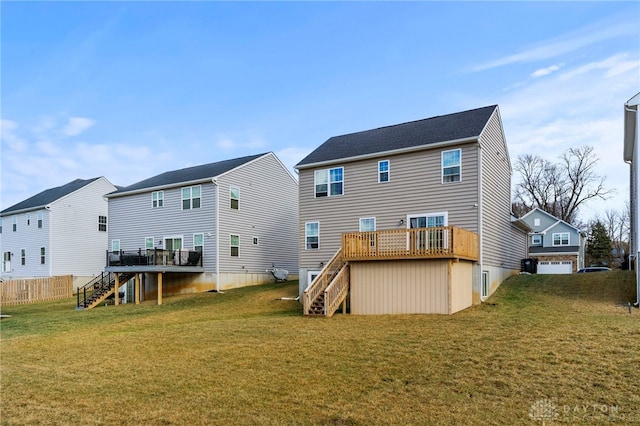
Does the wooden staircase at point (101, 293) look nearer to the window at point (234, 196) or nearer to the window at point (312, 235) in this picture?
the window at point (234, 196)

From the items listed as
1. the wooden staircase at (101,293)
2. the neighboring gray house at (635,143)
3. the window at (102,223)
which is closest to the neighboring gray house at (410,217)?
the neighboring gray house at (635,143)

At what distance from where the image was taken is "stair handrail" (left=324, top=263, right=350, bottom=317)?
14.8 meters

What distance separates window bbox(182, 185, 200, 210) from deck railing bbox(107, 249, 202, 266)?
2597 mm

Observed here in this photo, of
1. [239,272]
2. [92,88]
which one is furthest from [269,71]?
[239,272]

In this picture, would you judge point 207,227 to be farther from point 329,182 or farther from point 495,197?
point 495,197

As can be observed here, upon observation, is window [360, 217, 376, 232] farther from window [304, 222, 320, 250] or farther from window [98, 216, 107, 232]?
window [98, 216, 107, 232]

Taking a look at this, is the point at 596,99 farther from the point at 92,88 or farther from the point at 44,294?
the point at 44,294

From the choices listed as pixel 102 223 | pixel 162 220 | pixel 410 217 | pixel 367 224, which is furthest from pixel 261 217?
pixel 102 223

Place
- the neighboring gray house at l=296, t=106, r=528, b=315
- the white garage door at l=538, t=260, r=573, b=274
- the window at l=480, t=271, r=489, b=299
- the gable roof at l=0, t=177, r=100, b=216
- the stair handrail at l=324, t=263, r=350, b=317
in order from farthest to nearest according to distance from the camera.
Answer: the white garage door at l=538, t=260, r=573, b=274
the gable roof at l=0, t=177, r=100, b=216
the window at l=480, t=271, r=489, b=299
the stair handrail at l=324, t=263, r=350, b=317
the neighboring gray house at l=296, t=106, r=528, b=315

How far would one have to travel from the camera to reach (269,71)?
20.7 meters

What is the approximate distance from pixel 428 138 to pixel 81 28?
41.0ft

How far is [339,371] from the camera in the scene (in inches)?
318

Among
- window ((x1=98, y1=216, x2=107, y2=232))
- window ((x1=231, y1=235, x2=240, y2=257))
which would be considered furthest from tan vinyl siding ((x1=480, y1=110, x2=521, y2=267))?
window ((x1=98, y1=216, x2=107, y2=232))

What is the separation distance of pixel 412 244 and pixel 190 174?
634 inches
